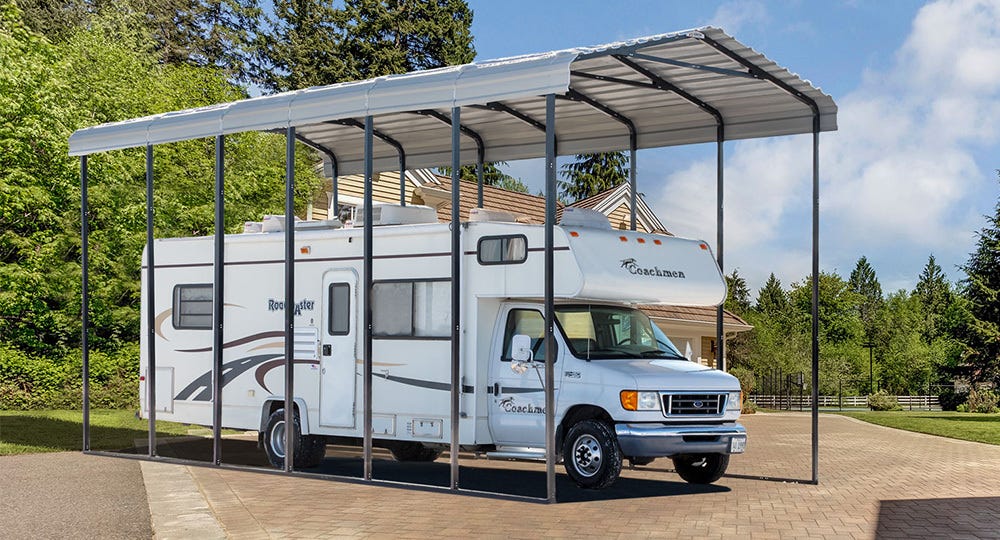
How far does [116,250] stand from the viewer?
29.1m

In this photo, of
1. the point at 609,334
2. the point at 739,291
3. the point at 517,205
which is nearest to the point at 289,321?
the point at 609,334

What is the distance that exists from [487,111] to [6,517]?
8.04m

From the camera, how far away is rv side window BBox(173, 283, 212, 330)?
52.0 feet

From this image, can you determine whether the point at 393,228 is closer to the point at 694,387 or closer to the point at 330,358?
the point at 330,358

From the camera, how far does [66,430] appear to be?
20.7 metres

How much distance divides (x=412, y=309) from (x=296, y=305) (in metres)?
1.98

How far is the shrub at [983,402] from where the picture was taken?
4825 cm

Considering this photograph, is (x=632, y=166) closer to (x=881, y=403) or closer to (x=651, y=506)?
(x=651, y=506)

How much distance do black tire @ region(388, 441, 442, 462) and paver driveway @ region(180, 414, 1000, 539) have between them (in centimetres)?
33

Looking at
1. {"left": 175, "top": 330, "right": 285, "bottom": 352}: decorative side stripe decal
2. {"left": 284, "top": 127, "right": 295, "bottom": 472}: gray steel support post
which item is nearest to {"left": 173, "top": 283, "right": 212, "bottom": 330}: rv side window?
{"left": 175, "top": 330, "right": 285, "bottom": 352}: decorative side stripe decal

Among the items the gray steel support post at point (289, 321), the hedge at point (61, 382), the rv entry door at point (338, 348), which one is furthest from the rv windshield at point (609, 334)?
the hedge at point (61, 382)

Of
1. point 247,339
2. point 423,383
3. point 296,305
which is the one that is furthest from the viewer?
point 247,339

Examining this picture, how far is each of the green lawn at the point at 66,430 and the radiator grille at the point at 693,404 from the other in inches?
374

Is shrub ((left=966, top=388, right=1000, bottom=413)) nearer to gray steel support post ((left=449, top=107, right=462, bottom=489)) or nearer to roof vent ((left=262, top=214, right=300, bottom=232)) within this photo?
roof vent ((left=262, top=214, right=300, bottom=232))
